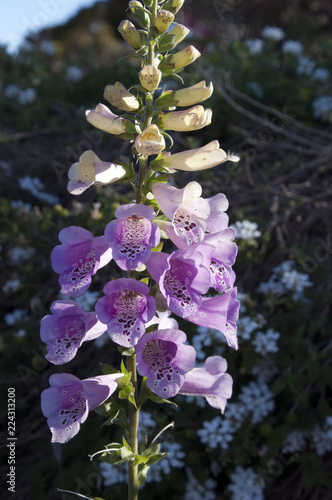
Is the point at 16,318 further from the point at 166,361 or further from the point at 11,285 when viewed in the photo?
the point at 166,361

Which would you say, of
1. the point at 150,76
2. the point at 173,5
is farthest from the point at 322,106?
the point at 150,76

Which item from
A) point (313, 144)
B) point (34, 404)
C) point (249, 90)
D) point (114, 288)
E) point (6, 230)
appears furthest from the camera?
point (249, 90)

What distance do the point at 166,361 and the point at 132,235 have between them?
35 centimetres

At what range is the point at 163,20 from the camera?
138 cm

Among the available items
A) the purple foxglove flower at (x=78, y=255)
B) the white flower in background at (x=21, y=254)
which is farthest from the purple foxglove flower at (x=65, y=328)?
the white flower in background at (x=21, y=254)

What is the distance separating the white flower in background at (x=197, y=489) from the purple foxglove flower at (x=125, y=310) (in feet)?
4.19

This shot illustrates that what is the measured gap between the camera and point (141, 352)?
4.50 feet

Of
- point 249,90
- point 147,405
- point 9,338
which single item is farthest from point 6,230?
point 249,90

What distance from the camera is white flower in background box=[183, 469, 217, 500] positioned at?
2305 millimetres

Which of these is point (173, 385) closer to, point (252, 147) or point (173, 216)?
point (173, 216)

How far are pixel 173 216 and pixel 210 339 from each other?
3.99ft

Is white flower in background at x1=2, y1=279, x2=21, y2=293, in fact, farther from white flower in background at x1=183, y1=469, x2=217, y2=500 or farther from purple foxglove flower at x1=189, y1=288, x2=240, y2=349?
purple foxglove flower at x1=189, y1=288, x2=240, y2=349

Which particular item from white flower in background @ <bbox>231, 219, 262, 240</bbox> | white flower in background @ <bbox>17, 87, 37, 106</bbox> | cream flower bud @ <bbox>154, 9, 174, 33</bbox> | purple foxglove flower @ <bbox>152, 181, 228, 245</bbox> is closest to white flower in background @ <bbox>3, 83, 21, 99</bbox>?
white flower in background @ <bbox>17, 87, 37, 106</bbox>

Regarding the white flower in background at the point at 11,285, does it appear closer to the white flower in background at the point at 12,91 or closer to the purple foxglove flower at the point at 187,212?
the purple foxglove flower at the point at 187,212
